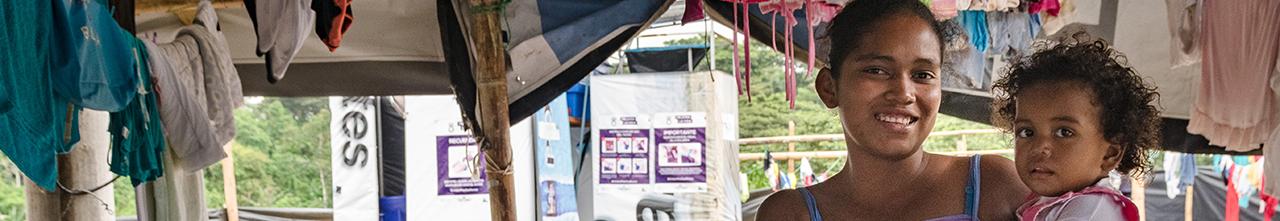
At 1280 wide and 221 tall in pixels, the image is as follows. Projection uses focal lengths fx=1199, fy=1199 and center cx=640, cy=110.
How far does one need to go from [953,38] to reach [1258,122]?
2514 mm

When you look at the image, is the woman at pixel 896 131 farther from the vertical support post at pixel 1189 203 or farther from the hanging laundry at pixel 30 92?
the vertical support post at pixel 1189 203

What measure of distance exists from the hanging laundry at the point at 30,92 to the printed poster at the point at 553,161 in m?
5.80

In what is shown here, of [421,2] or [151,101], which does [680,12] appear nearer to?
[421,2]

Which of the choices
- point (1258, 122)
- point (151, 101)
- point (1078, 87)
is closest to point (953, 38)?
point (1078, 87)

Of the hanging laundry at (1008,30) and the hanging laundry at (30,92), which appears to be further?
the hanging laundry at (1008,30)

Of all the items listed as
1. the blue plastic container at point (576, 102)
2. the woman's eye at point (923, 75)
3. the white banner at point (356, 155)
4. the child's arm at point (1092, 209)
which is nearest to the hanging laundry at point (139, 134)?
the woman's eye at point (923, 75)

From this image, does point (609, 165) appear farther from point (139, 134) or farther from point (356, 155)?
point (139, 134)

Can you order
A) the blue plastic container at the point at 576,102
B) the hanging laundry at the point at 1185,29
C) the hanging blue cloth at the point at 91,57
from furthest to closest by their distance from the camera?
the blue plastic container at the point at 576,102
the hanging laundry at the point at 1185,29
the hanging blue cloth at the point at 91,57

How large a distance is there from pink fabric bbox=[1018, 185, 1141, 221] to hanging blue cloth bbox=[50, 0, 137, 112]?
6.47 feet

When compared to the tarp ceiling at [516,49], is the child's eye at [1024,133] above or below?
below

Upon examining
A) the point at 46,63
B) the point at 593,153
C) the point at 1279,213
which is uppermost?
the point at 46,63

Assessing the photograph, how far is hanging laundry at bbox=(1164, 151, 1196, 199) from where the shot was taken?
31.2ft

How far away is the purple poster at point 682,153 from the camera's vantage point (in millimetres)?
8328

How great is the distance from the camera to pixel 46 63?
2.54 m
